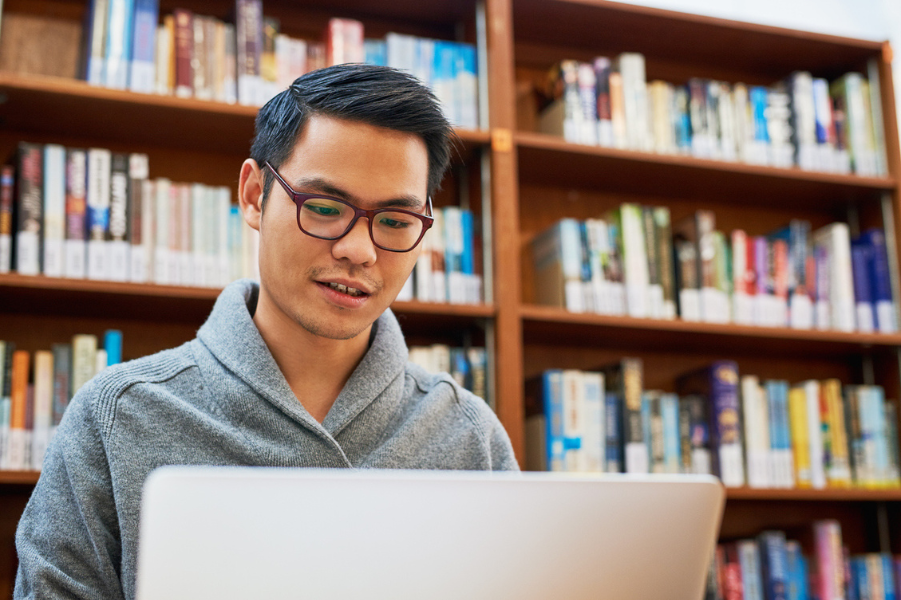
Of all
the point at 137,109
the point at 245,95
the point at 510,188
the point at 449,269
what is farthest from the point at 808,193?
the point at 137,109

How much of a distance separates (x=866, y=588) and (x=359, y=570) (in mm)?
2121

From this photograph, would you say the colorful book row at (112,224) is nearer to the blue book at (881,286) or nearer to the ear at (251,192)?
the ear at (251,192)

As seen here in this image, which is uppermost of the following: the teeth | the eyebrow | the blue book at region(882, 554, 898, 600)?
the eyebrow

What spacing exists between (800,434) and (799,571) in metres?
0.35

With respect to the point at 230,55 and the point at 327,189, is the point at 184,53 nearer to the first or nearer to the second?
the point at 230,55

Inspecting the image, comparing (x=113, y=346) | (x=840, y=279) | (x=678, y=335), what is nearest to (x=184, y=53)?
(x=113, y=346)

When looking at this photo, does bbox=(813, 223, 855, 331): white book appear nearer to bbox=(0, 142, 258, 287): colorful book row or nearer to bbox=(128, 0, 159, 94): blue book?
bbox=(0, 142, 258, 287): colorful book row

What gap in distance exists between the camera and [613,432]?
215cm

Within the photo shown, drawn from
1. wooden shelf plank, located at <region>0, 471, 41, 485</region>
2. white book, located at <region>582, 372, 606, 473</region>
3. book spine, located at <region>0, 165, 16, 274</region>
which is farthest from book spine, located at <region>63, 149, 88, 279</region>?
white book, located at <region>582, 372, 606, 473</region>

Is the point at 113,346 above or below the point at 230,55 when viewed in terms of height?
below

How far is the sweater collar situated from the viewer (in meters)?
1.12

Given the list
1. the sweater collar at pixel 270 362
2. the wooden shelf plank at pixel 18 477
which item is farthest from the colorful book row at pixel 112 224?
the sweater collar at pixel 270 362

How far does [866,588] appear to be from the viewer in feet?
7.44

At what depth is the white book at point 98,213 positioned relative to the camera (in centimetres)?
183
